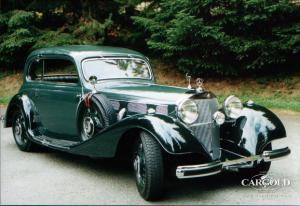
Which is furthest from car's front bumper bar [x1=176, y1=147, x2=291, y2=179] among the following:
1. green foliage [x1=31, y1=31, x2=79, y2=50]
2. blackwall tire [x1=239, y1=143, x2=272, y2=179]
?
green foliage [x1=31, y1=31, x2=79, y2=50]

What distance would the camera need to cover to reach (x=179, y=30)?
40.5 ft

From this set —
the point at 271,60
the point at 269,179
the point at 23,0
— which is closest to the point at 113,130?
the point at 269,179

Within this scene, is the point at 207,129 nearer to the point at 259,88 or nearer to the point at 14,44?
the point at 259,88

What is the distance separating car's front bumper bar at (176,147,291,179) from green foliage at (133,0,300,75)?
722cm

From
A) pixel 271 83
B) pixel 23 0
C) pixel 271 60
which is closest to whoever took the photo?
pixel 271 60

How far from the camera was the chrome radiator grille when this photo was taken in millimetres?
5340

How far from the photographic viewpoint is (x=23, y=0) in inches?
614

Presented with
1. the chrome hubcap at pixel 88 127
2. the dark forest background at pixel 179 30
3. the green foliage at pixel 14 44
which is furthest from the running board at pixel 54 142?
the green foliage at pixel 14 44

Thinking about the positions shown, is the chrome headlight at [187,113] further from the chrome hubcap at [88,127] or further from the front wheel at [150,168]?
the chrome hubcap at [88,127]

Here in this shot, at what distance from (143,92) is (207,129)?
101 cm

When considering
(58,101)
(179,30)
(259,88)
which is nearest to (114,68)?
(58,101)

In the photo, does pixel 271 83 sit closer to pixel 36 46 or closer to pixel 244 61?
pixel 244 61

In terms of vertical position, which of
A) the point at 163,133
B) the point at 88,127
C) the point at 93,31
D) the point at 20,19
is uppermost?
the point at 20,19

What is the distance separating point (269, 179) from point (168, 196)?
145 centimetres
